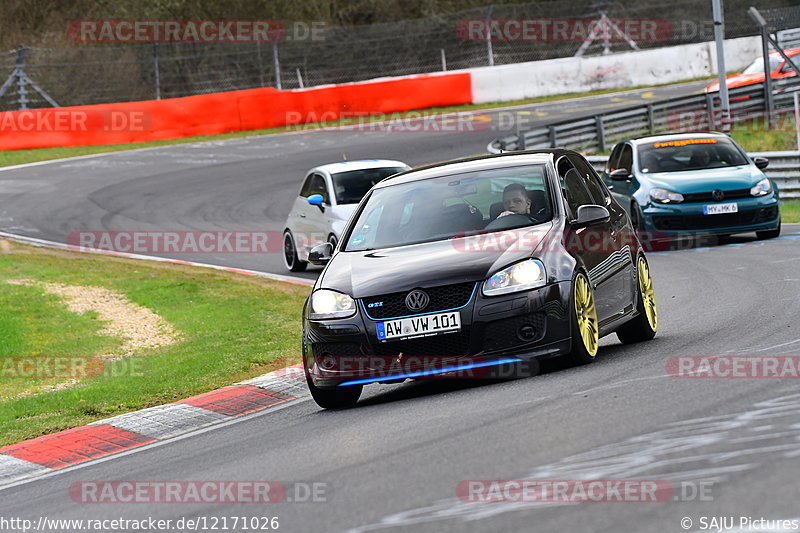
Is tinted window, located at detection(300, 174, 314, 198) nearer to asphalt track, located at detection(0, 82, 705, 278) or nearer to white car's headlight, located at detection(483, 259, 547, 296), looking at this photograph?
asphalt track, located at detection(0, 82, 705, 278)

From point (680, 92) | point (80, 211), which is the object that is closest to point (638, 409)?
point (80, 211)

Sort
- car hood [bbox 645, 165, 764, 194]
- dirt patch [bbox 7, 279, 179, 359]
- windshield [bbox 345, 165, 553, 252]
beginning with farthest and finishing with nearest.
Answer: car hood [bbox 645, 165, 764, 194] < dirt patch [bbox 7, 279, 179, 359] < windshield [bbox 345, 165, 553, 252]

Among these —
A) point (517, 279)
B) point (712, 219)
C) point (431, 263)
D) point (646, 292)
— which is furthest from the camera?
point (712, 219)

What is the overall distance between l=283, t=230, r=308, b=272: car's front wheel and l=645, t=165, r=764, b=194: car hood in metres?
5.17

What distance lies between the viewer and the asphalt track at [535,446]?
505 centimetres

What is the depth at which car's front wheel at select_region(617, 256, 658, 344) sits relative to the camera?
10141 millimetres

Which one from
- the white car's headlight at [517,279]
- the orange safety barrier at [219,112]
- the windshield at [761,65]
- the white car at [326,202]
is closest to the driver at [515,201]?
the white car's headlight at [517,279]

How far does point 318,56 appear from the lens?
38812 mm

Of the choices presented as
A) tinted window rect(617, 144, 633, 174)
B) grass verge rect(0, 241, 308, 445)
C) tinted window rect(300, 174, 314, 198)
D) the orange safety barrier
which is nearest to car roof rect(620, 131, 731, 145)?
tinted window rect(617, 144, 633, 174)

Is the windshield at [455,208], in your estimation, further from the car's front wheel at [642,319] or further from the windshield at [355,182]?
the windshield at [355,182]

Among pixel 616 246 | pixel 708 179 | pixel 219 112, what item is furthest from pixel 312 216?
pixel 219 112

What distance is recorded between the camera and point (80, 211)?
25969mm

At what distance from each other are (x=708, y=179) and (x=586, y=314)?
9554 millimetres

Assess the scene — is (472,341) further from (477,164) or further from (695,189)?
(695,189)
